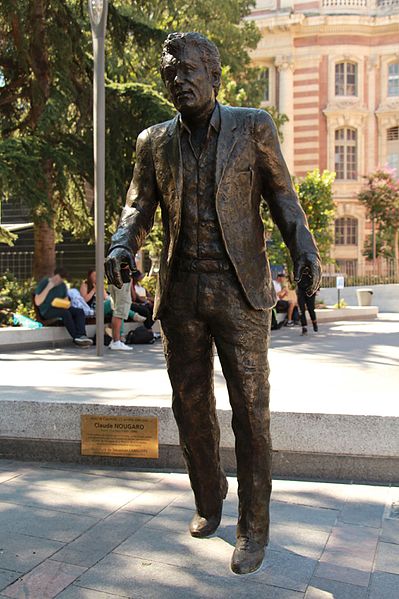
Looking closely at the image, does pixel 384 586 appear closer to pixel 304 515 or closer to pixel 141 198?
pixel 304 515

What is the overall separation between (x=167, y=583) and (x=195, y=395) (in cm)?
89

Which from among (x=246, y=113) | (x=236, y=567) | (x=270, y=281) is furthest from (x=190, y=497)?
(x=246, y=113)

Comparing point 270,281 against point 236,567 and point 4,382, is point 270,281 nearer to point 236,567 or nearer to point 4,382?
point 236,567

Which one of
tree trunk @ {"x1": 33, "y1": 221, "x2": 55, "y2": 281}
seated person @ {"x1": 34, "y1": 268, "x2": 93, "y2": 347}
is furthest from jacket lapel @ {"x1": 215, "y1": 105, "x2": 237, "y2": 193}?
tree trunk @ {"x1": 33, "y1": 221, "x2": 55, "y2": 281}

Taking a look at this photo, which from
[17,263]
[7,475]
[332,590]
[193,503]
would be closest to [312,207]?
[17,263]

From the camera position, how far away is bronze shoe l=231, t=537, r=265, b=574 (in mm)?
3143

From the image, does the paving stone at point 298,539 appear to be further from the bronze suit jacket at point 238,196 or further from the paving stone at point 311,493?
the bronze suit jacket at point 238,196

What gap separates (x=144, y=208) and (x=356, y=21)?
41.9 meters

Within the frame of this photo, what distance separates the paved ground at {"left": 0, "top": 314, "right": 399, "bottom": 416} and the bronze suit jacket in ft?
5.12

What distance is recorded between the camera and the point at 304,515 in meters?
3.87

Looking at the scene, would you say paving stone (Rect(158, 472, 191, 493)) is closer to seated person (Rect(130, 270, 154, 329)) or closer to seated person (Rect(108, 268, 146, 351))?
seated person (Rect(108, 268, 146, 351))

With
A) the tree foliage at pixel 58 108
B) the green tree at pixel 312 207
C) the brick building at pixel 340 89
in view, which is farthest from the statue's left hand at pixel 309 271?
the brick building at pixel 340 89

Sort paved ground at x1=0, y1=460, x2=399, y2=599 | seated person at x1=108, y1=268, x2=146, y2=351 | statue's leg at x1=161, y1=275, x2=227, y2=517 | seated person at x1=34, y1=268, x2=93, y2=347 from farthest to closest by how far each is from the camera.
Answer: seated person at x1=34, y1=268, x2=93, y2=347
seated person at x1=108, y1=268, x2=146, y2=351
statue's leg at x1=161, y1=275, x2=227, y2=517
paved ground at x1=0, y1=460, x2=399, y2=599

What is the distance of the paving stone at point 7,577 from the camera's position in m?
3.02
